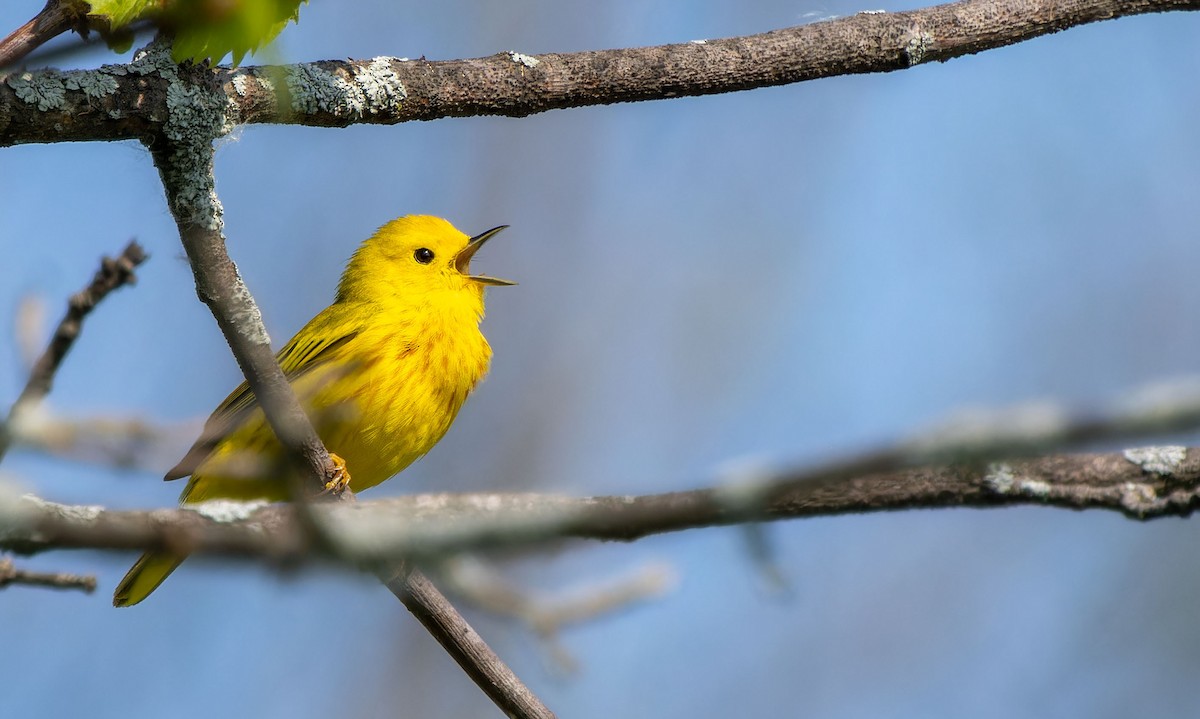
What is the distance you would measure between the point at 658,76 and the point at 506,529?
2031mm

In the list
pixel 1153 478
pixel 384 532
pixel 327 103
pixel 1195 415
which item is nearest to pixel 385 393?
pixel 327 103

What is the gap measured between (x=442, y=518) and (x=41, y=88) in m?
1.75

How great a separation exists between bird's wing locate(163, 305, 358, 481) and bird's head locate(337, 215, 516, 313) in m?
0.27

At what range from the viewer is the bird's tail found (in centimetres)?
543

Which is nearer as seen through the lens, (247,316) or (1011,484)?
(1011,484)

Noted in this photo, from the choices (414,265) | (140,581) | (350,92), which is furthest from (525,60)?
(140,581)

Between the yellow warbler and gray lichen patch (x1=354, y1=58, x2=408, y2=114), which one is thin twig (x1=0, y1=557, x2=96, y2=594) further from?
the yellow warbler

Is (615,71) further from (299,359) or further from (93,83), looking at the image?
(299,359)

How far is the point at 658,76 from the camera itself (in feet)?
10.2

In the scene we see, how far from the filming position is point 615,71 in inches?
121

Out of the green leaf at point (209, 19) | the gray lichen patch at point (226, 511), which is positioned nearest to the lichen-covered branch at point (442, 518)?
the gray lichen patch at point (226, 511)

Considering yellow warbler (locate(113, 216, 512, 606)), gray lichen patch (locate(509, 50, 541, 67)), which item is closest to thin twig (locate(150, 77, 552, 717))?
gray lichen patch (locate(509, 50, 541, 67))

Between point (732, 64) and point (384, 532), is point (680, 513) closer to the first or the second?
point (384, 532)

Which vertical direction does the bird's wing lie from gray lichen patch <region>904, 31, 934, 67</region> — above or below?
below
